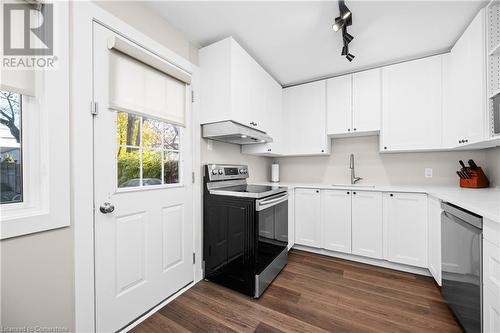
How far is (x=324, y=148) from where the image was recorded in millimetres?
2900

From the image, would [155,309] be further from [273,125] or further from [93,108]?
[273,125]

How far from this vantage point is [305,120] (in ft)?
10.0

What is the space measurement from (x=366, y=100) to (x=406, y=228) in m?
1.58

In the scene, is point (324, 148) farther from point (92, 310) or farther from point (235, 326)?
point (92, 310)

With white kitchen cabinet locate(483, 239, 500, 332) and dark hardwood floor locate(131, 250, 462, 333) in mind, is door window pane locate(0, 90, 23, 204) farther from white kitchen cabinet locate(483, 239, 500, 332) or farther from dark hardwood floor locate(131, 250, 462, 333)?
white kitchen cabinet locate(483, 239, 500, 332)

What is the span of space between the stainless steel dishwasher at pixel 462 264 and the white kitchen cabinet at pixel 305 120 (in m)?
1.56

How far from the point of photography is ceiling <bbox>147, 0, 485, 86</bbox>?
5.32ft

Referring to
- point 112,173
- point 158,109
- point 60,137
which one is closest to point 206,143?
point 158,109

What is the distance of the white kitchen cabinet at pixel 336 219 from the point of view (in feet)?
8.31

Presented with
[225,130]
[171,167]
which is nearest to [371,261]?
[225,130]

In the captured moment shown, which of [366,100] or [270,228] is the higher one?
[366,100]

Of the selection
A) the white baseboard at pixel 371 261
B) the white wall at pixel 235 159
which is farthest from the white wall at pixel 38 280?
the white baseboard at pixel 371 261

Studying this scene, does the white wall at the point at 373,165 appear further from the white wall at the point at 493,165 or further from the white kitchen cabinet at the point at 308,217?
the white kitchen cabinet at the point at 308,217
